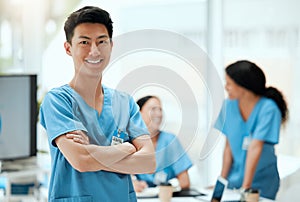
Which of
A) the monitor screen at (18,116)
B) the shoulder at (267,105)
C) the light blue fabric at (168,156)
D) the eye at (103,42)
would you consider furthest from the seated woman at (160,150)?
the monitor screen at (18,116)

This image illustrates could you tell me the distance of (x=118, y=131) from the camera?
6.33 feet

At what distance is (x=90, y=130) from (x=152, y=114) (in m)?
0.73

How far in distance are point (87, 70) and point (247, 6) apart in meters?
2.50

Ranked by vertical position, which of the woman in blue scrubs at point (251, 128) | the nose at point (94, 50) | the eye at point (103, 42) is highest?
the eye at point (103, 42)

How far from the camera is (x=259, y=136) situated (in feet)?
11.8

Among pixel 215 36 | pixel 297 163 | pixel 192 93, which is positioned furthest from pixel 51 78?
pixel 192 93

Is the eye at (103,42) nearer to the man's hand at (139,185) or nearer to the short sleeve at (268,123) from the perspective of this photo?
the man's hand at (139,185)

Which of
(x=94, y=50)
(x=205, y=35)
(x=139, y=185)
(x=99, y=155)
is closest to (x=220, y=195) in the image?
(x=139, y=185)

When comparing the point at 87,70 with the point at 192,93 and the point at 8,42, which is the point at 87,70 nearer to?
the point at 192,93

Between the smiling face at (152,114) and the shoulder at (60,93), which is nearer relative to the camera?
the shoulder at (60,93)

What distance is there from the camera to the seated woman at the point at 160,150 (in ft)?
7.02

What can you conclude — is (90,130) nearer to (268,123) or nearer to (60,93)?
(60,93)

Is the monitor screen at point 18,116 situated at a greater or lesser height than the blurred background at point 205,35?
lesser

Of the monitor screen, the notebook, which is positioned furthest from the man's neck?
the monitor screen
